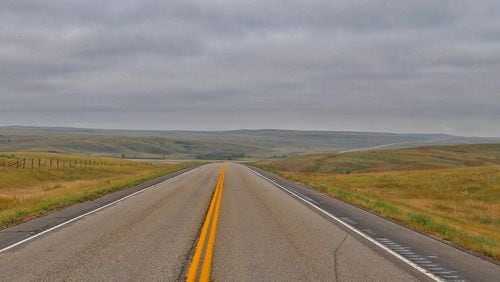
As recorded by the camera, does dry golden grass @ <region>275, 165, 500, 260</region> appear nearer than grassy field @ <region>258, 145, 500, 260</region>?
Yes

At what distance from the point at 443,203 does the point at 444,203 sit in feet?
0.25

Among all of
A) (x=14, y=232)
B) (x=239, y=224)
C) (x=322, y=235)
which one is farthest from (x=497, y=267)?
(x=14, y=232)

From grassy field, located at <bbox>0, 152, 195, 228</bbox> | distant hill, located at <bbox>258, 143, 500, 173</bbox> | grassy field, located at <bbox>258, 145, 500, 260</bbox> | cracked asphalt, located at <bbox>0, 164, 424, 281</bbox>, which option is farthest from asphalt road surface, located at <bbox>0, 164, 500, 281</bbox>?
distant hill, located at <bbox>258, 143, 500, 173</bbox>

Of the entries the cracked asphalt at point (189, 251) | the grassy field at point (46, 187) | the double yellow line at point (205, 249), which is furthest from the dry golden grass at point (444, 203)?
the grassy field at point (46, 187)

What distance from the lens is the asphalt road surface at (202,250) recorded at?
877 centimetres

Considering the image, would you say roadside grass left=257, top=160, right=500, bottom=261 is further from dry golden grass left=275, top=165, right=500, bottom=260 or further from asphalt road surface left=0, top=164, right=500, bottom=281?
asphalt road surface left=0, top=164, right=500, bottom=281

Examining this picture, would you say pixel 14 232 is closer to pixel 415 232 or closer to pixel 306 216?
pixel 306 216

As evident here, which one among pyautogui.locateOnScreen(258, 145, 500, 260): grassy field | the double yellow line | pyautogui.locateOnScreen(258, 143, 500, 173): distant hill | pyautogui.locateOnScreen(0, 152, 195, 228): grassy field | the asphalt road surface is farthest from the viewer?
pyautogui.locateOnScreen(258, 143, 500, 173): distant hill

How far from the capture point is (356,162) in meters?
91.0

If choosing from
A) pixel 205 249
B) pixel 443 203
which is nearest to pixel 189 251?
pixel 205 249

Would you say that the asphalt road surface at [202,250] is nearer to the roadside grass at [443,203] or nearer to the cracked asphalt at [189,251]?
the cracked asphalt at [189,251]

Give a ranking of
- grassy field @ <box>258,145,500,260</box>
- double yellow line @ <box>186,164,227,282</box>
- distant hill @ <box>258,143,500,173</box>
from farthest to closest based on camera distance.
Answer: distant hill @ <box>258,143,500,173</box> → grassy field @ <box>258,145,500,260</box> → double yellow line @ <box>186,164,227,282</box>

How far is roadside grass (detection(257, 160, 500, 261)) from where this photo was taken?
574 inches

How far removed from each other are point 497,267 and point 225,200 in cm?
1441
